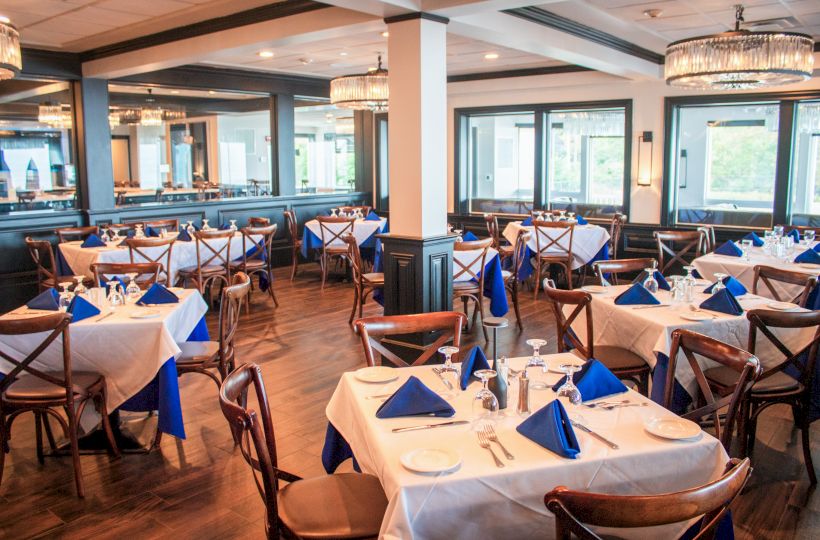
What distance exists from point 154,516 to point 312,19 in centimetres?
402

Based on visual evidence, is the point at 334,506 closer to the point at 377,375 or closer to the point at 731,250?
the point at 377,375

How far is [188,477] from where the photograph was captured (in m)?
3.59

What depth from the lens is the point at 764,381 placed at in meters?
3.60

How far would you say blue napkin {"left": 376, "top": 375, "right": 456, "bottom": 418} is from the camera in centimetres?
237

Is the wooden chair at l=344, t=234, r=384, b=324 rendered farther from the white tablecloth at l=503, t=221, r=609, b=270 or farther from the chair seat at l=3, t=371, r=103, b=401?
the chair seat at l=3, t=371, r=103, b=401

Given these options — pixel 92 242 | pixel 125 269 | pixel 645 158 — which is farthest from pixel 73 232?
pixel 645 158

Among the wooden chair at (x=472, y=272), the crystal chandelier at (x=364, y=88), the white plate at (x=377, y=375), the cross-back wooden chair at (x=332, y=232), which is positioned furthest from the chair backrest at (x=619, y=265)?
the cross-back wooden chair at (x=332, y=232)

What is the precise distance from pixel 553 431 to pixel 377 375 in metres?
0.86

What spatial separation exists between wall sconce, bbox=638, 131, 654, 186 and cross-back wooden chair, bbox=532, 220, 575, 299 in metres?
2.20

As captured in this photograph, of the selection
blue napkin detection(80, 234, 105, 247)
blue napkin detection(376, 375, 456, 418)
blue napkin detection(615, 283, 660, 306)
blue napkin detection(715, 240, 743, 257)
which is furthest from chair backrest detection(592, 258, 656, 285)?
blue napkin detection(80, 234, 105, 247)

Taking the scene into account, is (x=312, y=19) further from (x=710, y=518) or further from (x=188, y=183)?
(x=188, y=183)

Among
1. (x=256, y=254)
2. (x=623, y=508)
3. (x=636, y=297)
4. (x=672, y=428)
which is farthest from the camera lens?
(x=256, y=254)

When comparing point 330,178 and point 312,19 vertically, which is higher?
point 312,19

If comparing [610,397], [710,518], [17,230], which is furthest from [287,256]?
[710,518]
